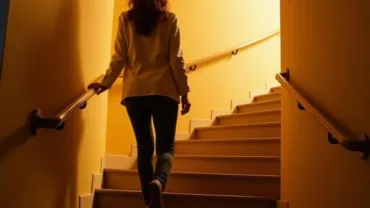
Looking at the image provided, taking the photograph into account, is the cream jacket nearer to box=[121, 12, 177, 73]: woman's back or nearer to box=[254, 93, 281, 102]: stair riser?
box=[121, 12, 177, 73]: woman's back

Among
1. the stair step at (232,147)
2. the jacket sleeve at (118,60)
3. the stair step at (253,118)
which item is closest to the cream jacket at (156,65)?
the jacket sleeve at (118,60)

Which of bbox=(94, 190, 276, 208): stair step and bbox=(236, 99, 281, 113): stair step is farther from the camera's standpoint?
bbox=(236, 99, 281, 113): stair step

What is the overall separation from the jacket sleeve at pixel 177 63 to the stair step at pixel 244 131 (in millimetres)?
1278

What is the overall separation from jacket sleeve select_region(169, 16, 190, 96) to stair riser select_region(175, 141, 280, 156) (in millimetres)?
1088

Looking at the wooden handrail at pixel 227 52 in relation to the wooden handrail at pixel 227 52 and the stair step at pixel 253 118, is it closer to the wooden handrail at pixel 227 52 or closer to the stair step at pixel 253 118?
the wooden handrail at pixel 227 52

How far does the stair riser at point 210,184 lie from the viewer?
2320 millimetres

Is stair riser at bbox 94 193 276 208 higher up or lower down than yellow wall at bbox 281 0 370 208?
lower down

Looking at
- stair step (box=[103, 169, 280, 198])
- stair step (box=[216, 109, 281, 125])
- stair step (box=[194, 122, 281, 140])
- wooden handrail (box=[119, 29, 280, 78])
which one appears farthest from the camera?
wooden handrail (box=[119, 29, 280, 78])

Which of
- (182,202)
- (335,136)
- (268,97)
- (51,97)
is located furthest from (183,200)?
(268,97)

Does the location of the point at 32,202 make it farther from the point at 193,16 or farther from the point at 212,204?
the point at 193,16

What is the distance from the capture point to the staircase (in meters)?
2.23

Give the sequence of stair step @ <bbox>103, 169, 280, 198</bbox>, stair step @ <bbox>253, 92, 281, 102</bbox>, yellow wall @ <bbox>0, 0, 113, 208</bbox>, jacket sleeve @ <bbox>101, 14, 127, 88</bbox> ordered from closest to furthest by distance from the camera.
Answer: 1. yellow wall @ <bbox>0, 0, 113, 208</bbox>
2. jacket sleeve @ <bbox>101, 14, 127, 88</bbox>
3. stair step @ <bbox>103, 169, 280, 198</bbox>
4. stair step @ <bbox>253, 92, 281, 102</bbox>

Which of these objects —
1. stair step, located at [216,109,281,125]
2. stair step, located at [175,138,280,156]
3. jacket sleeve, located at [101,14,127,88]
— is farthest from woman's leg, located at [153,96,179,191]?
stair step, located at [216,109,281,125]

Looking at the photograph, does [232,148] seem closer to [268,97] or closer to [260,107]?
[260,107]
